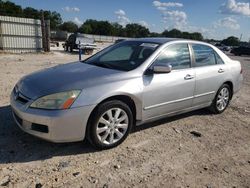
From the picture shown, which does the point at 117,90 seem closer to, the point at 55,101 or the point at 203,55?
the point at 55,101

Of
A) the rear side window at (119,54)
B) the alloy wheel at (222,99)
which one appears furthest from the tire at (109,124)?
the alloy wheel at (222,99)

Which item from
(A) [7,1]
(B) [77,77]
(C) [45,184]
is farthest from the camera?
(A) [7,1]

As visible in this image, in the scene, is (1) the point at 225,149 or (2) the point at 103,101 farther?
(1) the point at 225,149

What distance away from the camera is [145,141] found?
4.10m

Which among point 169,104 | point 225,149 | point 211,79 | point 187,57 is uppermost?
point 187,57

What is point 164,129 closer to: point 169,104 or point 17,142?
point 169,104

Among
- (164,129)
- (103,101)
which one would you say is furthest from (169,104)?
(103,101)

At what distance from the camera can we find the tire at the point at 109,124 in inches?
138

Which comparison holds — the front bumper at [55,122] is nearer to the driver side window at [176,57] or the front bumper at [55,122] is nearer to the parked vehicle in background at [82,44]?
the driver side window at [176,57]

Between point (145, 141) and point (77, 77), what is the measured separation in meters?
1.44

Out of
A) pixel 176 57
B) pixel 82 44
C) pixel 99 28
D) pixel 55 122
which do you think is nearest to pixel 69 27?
pixel 99 28

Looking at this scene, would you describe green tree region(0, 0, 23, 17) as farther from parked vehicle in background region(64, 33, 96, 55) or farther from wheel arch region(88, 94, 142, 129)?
wheel arch region(88, 94, 142, 129)

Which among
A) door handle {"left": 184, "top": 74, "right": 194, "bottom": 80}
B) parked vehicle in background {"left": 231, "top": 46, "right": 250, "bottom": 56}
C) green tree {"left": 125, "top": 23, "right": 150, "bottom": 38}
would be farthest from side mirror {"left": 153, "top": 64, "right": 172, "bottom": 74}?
green tree {"left": 125, "top": 23, "right": 150, "bottom": 38}

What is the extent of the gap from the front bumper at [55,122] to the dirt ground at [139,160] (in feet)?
1.06
